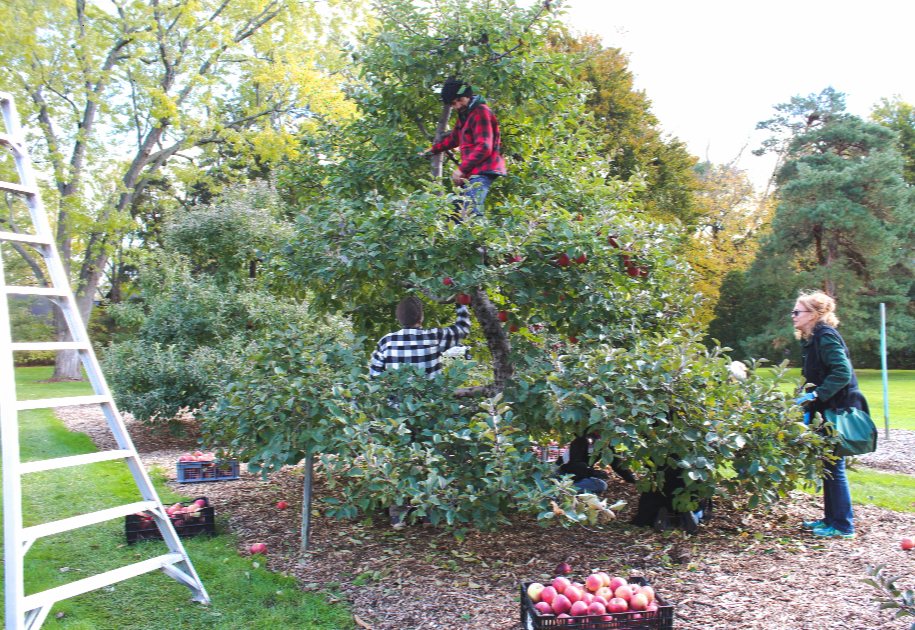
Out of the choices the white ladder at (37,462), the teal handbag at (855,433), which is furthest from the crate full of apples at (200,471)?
the teal handbag at (855,433)

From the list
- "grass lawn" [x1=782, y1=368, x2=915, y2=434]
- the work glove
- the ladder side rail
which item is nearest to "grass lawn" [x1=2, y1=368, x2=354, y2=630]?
the ladder side rail

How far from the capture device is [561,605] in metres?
2.88

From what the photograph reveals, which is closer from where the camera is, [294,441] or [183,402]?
[294,441]

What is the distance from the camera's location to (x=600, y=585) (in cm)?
306

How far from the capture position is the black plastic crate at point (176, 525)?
4.73 metres

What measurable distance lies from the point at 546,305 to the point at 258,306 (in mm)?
6289

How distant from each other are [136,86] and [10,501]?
15.3 meters

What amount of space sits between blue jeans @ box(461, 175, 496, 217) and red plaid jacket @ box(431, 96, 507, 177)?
47mm

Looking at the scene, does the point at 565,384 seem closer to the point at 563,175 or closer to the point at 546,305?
the point at 546,305

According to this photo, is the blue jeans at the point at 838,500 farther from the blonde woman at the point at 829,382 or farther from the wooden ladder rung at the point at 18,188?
the wooden ladder rung at the point at 18,188

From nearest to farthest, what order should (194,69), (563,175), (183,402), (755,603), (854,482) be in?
(755,603)
(563,175)
(854,482)
(183,402)
(194,69)

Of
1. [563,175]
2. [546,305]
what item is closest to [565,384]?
[546,305]

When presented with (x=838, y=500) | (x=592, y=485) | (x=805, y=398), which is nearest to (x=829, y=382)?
(x=805, y=398)

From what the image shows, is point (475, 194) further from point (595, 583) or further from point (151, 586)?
point (151, 586)
